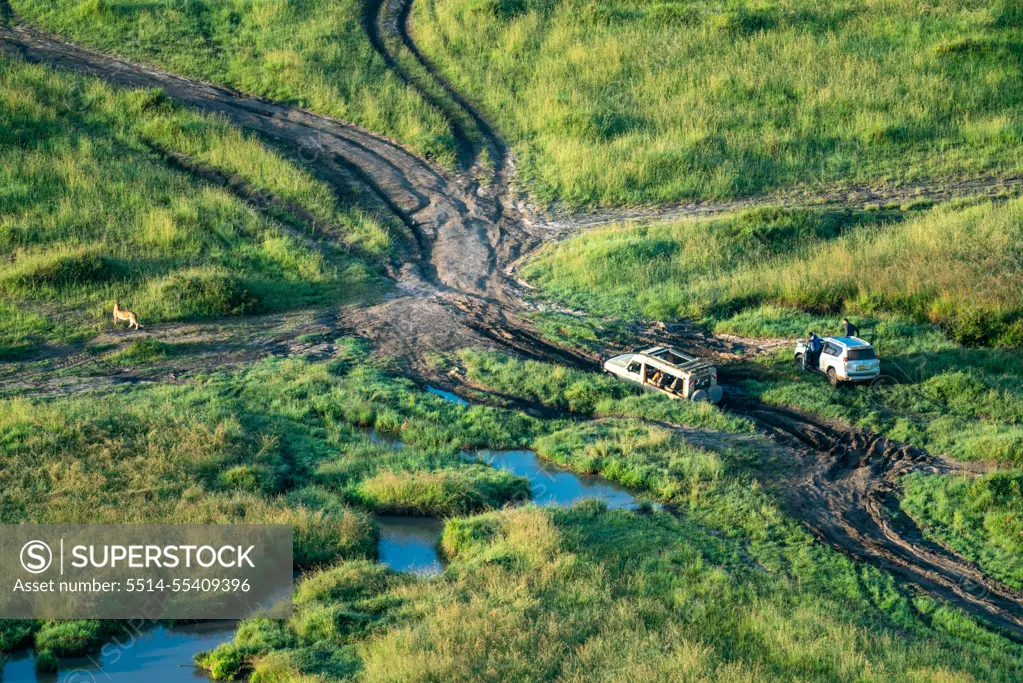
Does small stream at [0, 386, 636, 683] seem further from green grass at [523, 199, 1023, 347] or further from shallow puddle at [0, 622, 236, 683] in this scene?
green grass at [523, 199, 1023, 347]

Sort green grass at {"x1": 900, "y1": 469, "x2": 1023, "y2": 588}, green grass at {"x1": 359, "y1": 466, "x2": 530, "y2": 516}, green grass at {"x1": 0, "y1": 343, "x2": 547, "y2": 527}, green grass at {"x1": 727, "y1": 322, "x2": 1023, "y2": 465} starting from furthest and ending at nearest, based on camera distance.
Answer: green grass at {"x1": 727, "y1": 322, "x2": 1023, "y2": 465}, green grass at {"x1": 359, "y1": 466, "x2": 530, "y2": 516}, green grass at {"x1": 0, "y1": 343, "x2": 547, "y2": 527}, green grass at {"x1": 900, "y1": 469, "x2": 1023, "y2": 588}

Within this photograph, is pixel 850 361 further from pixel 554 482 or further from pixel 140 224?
pixel 140 224

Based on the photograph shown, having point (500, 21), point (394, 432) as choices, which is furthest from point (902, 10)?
point (394, 432)

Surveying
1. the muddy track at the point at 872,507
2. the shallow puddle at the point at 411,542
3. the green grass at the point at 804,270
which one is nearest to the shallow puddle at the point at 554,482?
the shallow puddle at the point at 411,542

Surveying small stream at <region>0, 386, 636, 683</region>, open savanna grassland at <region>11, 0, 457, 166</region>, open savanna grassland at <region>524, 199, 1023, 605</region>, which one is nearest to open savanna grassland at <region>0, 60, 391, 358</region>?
open savanna grassland at <region>11, 0, 457, 166</region>

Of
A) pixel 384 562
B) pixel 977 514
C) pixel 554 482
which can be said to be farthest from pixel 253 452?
pixel 977 514

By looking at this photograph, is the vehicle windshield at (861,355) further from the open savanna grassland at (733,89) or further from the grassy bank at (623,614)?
the open savanna grassland at (733,89)
